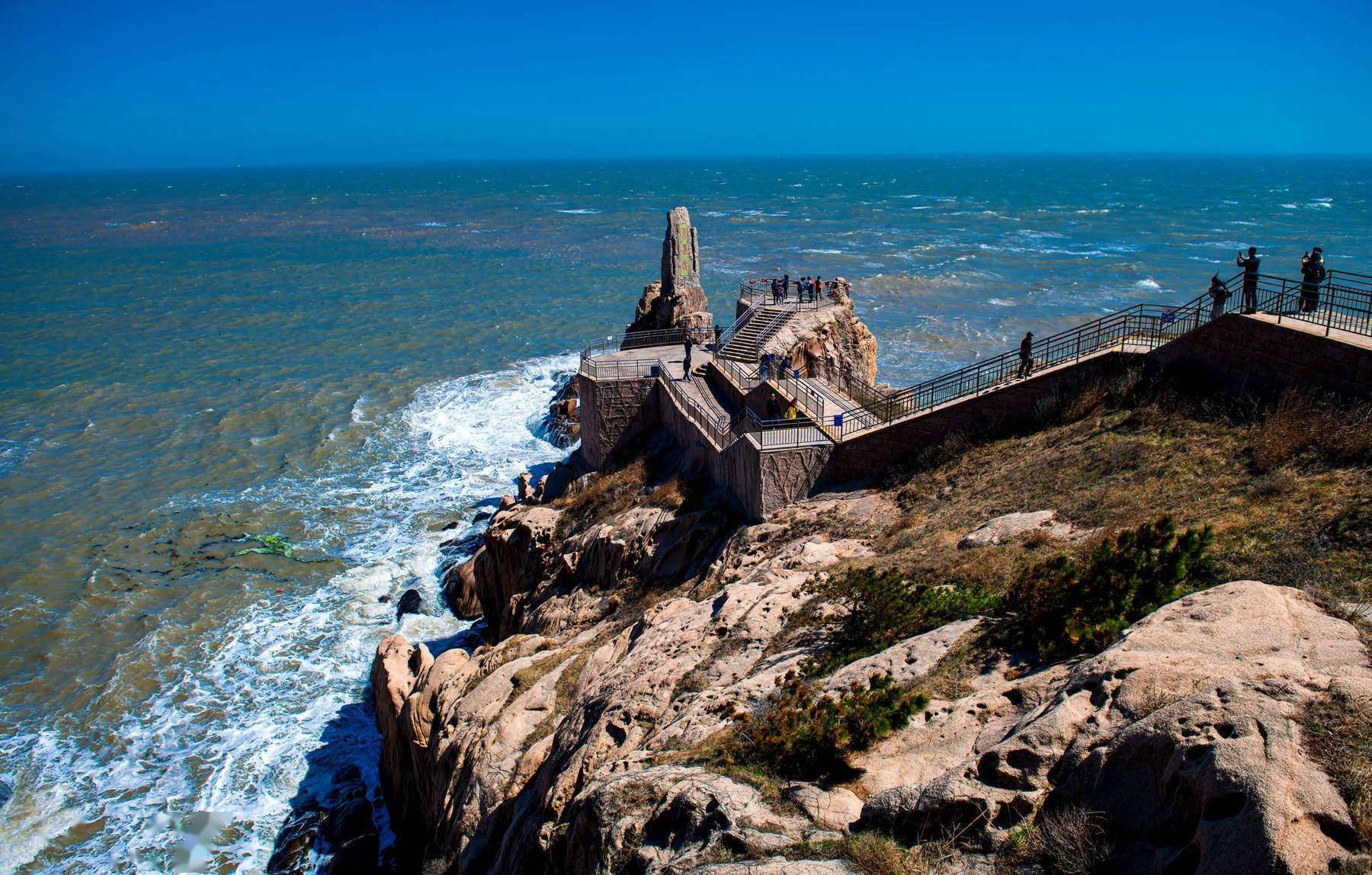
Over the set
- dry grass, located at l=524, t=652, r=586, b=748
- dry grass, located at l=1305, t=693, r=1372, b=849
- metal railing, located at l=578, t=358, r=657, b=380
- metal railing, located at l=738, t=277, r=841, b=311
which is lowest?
dry grass, located at l=524, t=652, r=586, b=748

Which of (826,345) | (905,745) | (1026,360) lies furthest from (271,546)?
(905,745)

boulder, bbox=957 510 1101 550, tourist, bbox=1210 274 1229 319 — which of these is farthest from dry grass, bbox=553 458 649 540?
tourist, bbox=1210 274 1229 319

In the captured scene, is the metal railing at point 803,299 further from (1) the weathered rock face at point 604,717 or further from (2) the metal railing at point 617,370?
(1) the weathered rock face at point 604,717

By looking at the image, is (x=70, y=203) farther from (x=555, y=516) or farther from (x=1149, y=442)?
(x=1149, y=442)

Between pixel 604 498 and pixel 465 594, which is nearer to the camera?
Result: pixel 604 498

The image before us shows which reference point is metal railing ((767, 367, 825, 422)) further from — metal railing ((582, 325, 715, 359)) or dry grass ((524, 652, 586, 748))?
metal railing ((582, 325, 715, 359))

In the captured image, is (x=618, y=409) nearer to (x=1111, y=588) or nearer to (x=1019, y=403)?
(x=1019, y=403)

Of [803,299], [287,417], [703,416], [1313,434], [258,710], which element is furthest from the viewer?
[287,417]
